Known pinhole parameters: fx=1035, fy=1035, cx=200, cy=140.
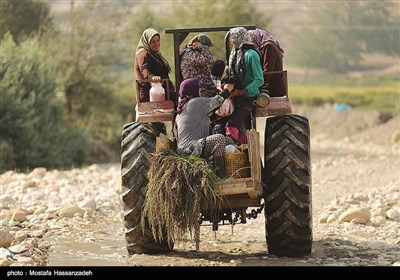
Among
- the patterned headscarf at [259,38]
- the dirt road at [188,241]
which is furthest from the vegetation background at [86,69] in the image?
the patterned headscarf at [259,38]

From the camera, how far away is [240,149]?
1027cm

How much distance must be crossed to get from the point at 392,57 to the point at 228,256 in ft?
205

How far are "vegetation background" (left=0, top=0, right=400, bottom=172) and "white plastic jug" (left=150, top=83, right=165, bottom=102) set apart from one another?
15392 millimetres

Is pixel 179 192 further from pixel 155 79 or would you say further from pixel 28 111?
pixel 28 111

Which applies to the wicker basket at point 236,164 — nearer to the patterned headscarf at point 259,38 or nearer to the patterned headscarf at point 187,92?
the patterned headscarf at point 187,92

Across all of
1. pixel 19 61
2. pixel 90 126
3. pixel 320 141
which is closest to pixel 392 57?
pixel 320 141

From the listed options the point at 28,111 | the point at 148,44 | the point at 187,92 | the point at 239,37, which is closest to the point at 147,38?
the point at 148,44

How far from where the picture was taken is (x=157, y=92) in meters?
11.1

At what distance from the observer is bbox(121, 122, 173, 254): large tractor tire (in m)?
10.4

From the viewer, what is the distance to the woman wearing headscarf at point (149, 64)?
37.3 feet

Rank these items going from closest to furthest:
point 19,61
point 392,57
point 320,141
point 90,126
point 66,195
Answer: point 66,195 → point 19,61 → point 90,126 → point 320,141 → point 392,57

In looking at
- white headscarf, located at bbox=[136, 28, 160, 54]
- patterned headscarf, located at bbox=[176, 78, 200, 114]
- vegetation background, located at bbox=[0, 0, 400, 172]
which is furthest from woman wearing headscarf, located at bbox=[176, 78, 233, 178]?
vegetation background, located at bbox=[0, 0, 400, 172]

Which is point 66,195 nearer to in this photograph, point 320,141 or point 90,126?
point 90,126
